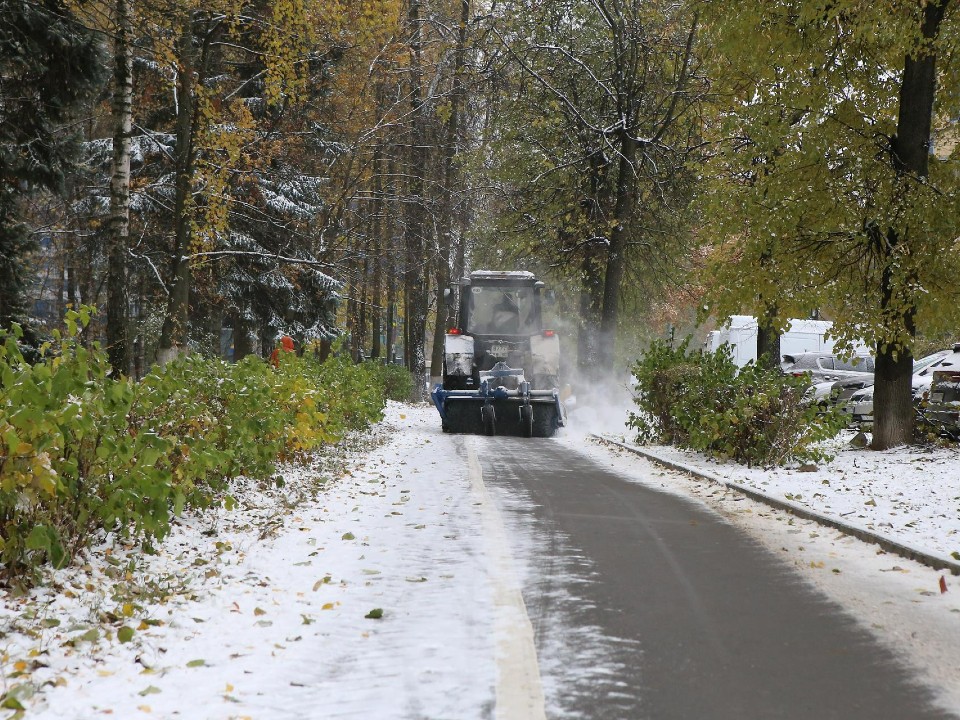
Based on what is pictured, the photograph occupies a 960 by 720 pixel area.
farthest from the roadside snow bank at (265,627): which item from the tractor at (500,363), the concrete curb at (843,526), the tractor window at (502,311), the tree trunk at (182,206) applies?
the tractor window at (502,311)

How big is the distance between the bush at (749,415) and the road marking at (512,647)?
6586mm

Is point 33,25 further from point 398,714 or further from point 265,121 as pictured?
point 398,714

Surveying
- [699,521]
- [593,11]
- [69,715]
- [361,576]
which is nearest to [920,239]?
[699,521]

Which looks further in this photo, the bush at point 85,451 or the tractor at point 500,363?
the tractor at point 500,363

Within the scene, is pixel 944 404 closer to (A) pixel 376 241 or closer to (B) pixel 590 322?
(B) pixel 590 322

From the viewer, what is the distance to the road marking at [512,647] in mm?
4289

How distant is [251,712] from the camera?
4.24m

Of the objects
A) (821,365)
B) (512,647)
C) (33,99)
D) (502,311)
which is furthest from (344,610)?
(821,365)

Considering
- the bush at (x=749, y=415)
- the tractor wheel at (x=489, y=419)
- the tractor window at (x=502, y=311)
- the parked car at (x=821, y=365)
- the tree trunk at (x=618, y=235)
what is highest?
the tree trunk at (x=618, y=235)

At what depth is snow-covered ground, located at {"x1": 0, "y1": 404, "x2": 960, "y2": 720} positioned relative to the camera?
14.5 ft

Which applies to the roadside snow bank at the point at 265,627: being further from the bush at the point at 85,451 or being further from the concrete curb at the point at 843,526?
the concrete curb at the point at 843,526

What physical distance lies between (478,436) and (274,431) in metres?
12.2

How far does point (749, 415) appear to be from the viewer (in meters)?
14.0

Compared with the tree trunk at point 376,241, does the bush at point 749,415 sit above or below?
below
